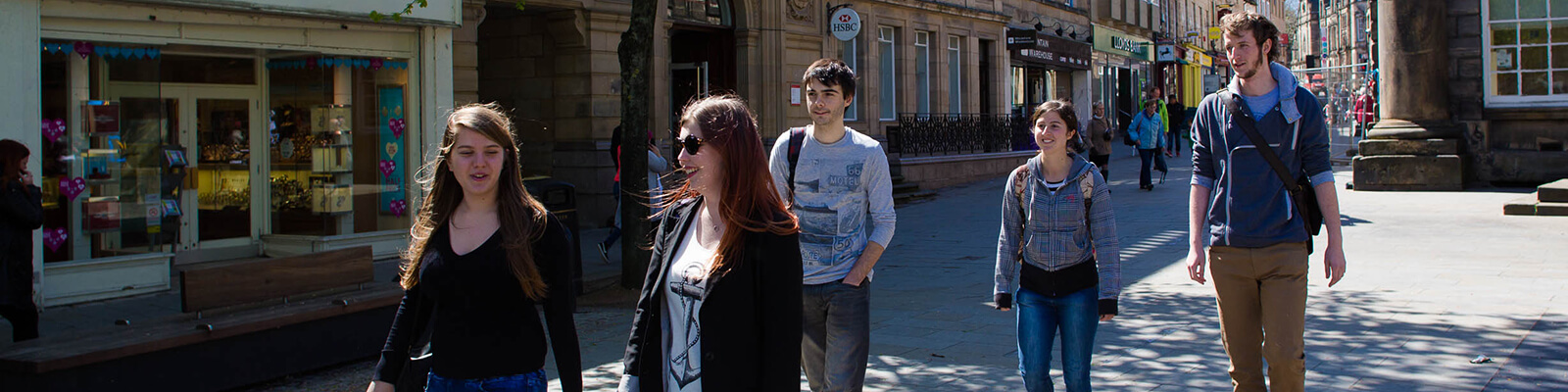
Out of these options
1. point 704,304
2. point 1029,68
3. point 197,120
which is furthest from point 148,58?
point 1029,68

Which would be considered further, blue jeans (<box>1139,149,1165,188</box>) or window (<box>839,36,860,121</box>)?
window (<box>839,36,860,121</box>)

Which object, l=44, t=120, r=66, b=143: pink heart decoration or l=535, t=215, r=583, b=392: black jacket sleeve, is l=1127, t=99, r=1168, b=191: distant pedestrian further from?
l=535, t=215, r=583, b=392: black jacket sleeve

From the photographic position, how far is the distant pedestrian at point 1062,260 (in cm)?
480

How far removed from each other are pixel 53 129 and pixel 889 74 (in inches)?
612

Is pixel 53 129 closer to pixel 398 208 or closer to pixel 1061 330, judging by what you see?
pixel 398 208

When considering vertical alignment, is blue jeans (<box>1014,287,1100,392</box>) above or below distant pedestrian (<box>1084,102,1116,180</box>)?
below

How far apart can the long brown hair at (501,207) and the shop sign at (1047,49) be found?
2483cm

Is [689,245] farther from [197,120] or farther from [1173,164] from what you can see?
[1173,164]

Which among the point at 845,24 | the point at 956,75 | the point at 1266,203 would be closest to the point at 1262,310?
the point at 1266,203

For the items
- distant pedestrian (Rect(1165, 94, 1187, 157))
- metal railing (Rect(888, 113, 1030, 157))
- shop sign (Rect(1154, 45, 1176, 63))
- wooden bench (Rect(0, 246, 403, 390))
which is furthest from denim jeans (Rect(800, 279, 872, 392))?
shop sign (Rect(1154, 45, 1176, 63))

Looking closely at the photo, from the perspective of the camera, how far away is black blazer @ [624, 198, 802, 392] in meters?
3.04

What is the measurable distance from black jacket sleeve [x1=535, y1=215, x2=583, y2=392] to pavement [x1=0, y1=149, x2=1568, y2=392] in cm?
310

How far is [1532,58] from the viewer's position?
17.6 metres

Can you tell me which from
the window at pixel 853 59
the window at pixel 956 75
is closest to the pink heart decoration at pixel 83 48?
the window at pixel 853 59
